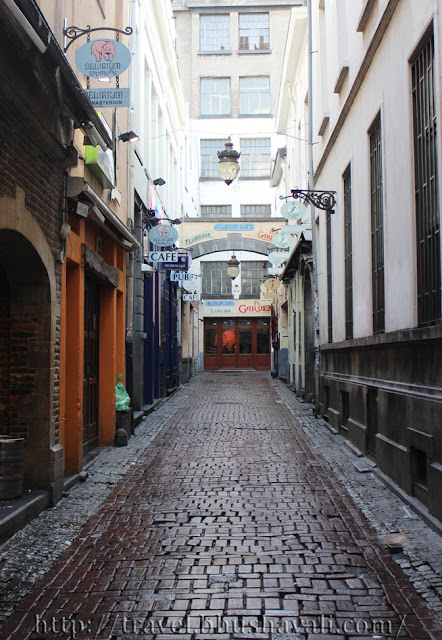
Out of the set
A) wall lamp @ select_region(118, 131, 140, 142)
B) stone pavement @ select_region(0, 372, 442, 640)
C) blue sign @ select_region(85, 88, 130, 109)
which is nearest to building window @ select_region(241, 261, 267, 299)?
wall lamp @ select_region(118, 131, 140, 142)

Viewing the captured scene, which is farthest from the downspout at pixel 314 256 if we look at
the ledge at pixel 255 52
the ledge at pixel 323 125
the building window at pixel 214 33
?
the building window at pixel 214 33

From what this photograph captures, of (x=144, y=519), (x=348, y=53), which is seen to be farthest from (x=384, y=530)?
(x=348, y=53)

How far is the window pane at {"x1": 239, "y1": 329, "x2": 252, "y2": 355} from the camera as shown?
37.7m

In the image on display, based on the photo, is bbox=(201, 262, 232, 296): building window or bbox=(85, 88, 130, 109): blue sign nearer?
bbox=(85, 88, 130, 109): blue sign

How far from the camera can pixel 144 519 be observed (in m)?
6.27

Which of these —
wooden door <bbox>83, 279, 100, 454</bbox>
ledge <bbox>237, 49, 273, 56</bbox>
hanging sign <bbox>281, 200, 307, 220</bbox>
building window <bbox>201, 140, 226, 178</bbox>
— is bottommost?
wooden door <bbox>83, 279, 100, 454</bbox>

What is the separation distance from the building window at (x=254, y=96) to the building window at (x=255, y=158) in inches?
67.8

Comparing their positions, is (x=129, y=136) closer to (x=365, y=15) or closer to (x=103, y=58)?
(x=103, y=58)

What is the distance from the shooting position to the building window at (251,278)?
37.4 metres

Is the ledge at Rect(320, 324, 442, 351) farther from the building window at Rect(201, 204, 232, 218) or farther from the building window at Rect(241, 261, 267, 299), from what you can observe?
the building window at Rect(201, 204, 232, 218)

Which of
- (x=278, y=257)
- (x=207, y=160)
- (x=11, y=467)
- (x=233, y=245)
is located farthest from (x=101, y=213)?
(x=207, y=160)

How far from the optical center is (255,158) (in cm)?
3966

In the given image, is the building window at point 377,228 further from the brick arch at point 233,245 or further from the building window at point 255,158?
the building window at point 255,158

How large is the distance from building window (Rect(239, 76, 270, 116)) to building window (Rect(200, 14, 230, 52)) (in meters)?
2.54
